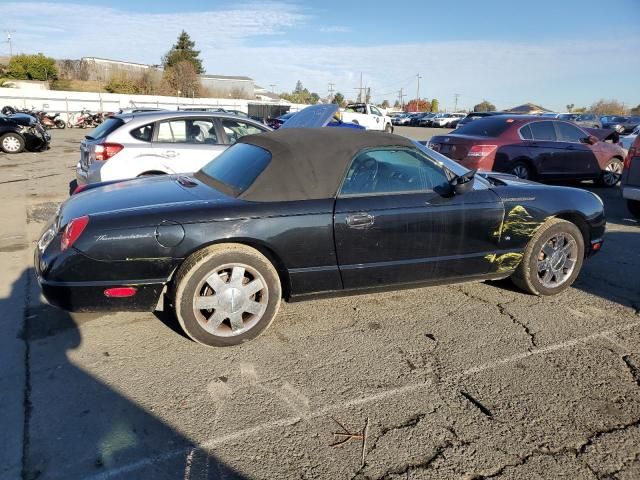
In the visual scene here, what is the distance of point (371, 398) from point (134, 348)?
1705 millimetres

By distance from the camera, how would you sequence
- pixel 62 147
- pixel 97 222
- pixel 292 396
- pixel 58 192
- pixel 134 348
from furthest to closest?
pixel 62 147 → pixel 58 192 → pixel 134 348 → pixel 97 222 → pixel 292 396

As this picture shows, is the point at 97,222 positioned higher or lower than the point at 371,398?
higher

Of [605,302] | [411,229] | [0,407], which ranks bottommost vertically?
[0,407]

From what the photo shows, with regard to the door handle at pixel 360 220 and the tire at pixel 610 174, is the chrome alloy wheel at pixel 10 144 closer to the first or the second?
the door handle at pixel 360 220

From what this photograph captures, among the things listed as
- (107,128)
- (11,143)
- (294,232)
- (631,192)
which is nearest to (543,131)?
(631,192)

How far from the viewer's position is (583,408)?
2.76m

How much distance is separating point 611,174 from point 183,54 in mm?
79215

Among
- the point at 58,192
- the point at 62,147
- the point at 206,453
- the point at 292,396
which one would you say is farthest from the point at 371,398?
the point at 62,147

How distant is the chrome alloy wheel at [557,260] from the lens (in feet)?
14.1

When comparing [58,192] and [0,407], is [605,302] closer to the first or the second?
[0,407]

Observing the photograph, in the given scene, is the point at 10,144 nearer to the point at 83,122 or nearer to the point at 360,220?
the point at 360,220

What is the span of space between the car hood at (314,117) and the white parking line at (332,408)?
4.30 meters

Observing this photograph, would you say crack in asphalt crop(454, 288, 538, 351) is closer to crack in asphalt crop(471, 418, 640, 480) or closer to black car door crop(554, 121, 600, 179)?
crack in asphalt crop(471, 418, 640, 480)

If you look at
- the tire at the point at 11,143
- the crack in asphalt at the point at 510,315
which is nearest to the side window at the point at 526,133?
the crack in asphalt at the point at 510,315
